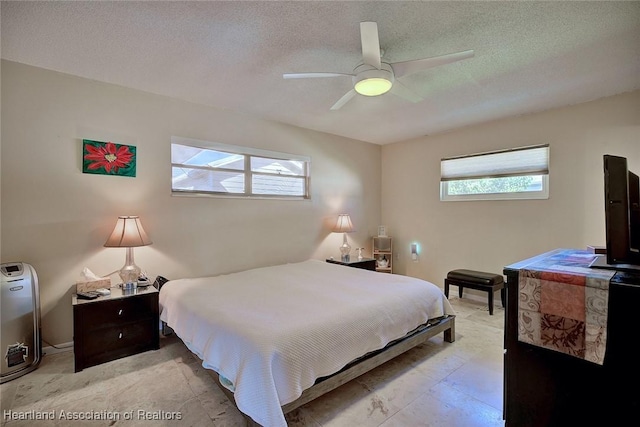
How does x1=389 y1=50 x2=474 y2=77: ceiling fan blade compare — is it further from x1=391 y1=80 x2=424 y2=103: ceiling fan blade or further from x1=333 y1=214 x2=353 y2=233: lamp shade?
x1=333 y1=214 x2=353 y2=233: lamp shade

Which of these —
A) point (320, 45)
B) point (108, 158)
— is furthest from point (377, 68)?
point (108, 158)

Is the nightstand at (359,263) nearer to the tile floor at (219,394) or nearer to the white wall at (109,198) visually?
the white wall at (109,198)

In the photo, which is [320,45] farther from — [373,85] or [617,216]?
[617,216]

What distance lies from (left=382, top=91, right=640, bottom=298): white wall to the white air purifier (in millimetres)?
4760

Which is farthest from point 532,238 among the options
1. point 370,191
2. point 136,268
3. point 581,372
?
point 136,268

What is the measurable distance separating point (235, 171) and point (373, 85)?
2.25 meters

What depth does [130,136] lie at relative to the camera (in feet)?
9.88

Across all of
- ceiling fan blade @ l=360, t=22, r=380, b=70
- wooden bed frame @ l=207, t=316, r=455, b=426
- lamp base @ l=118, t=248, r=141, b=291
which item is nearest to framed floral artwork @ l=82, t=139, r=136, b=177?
lamp base @ l=118, t=248, r=141, b=291

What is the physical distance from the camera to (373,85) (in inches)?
86.2

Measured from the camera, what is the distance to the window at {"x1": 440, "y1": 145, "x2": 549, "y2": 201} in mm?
3707

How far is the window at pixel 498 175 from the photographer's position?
3707mm

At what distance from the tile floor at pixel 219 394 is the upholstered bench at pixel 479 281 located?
1073 millimetres

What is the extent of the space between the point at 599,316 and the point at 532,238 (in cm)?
330

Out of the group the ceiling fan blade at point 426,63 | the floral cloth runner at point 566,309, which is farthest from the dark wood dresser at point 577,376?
the ceiling fan blade at point 426,63
